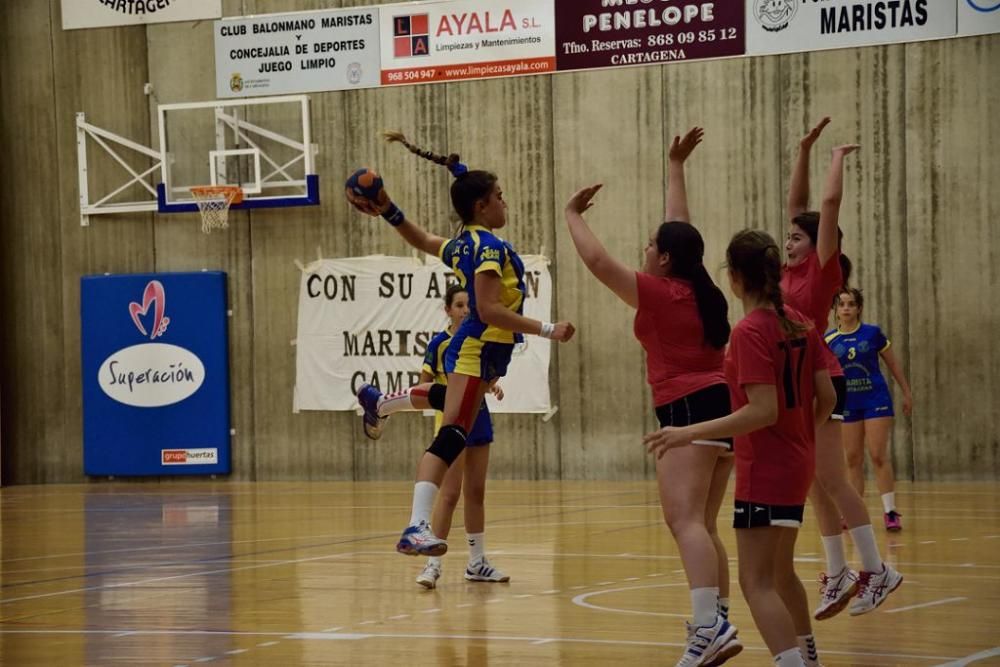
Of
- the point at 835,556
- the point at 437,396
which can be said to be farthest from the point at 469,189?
the point at 835,556

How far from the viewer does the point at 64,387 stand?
57.2ft

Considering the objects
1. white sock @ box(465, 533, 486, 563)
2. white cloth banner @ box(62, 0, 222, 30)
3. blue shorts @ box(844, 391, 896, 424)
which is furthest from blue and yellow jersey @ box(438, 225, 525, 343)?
white cloth banner @ box(62, 0, 222, 30)

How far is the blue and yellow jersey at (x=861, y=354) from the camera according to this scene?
10.2 m

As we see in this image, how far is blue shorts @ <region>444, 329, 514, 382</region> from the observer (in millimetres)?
6824

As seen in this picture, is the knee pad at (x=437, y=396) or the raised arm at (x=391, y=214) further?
the knee pad at (x=437, y=396)

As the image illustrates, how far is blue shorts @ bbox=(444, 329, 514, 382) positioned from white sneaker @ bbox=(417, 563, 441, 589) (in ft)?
4.13

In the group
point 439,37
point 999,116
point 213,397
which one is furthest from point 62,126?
point 999,116

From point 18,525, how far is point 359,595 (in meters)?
5.83

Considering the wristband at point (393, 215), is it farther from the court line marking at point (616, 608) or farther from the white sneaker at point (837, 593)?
the white sneaker at point (837, 593)

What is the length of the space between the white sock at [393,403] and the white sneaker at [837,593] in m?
3.18

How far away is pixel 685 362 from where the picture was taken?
16.6 ft

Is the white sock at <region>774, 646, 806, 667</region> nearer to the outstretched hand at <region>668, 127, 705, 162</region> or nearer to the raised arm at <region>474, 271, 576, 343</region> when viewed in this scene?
the outstretched hand at <region>668, 127, 705, 162</region>

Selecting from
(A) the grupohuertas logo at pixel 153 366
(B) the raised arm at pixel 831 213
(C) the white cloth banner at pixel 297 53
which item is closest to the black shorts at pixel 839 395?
(B) the raised arm at pixel 831 213

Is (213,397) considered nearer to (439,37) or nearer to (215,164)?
(215,164)
